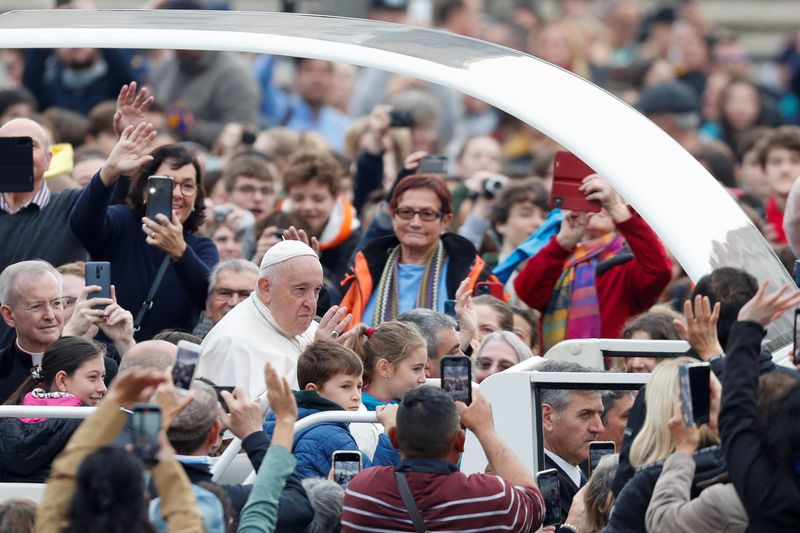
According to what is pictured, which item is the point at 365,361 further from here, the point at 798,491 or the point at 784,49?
the point at 784,49

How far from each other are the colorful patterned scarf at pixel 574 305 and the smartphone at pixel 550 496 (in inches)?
99.2

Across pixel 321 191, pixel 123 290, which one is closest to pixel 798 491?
pixel 123 290

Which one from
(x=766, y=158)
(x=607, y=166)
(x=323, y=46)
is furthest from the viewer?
(x=766, y=158)

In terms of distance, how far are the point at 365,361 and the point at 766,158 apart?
4781mm

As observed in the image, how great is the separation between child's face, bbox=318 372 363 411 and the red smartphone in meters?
1.59

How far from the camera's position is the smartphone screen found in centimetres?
546

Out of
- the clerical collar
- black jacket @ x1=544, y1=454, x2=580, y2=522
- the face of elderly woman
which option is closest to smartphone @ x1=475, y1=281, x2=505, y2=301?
the face of elderly woman

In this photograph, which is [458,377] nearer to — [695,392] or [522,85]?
[695,392]

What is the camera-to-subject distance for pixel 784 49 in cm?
1867

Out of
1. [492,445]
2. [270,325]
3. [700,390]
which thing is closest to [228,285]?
[270,325]

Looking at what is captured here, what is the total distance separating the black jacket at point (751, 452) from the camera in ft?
17.1

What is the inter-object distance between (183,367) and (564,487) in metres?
1.95

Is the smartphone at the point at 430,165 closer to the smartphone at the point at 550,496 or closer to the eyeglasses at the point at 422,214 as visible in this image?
the eyeglasses at the point at 422,214

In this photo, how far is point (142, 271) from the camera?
26.7ft
